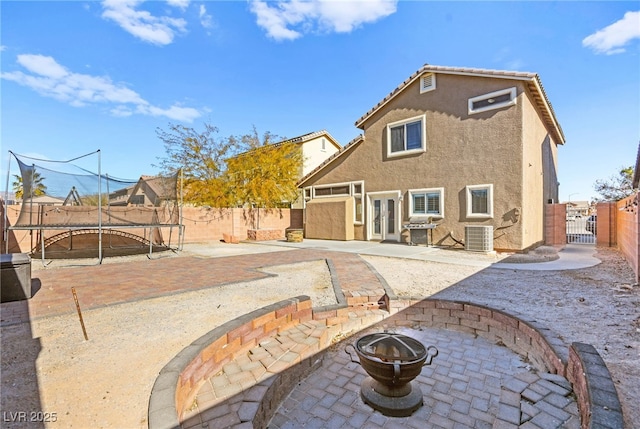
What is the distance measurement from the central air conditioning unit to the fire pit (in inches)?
322

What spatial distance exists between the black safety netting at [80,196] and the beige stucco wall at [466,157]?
9617mm

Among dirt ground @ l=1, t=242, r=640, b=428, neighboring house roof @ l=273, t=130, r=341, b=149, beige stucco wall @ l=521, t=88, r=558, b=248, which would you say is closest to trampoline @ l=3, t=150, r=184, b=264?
dirt ground @ l=1, t=242, r=640, b=428

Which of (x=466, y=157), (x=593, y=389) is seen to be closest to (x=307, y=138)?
(x=466, y=157)

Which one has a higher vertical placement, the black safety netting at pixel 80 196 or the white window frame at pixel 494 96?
the white window frame at pixel 494 96

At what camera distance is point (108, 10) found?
7.08 meters

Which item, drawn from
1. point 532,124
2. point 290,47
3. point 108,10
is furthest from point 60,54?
point 532,124

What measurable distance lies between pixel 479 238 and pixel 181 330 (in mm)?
9630

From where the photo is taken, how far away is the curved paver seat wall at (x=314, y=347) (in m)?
2.07

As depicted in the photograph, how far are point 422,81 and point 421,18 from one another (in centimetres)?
296

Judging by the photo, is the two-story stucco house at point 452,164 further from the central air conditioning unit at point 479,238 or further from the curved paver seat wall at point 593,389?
the curved paver seat wall at point 593,389

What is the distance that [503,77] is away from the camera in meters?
9.74

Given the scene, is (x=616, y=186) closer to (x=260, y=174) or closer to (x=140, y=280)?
(x=260, y=174)

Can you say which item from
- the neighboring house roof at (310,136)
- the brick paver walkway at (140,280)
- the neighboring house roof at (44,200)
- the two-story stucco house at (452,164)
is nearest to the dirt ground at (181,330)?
the brick paver walkway at (140,280)

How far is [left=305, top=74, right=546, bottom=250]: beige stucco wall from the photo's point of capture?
9609 mm
